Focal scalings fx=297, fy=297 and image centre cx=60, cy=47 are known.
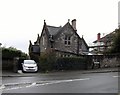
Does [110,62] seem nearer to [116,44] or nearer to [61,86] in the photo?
[116,44]

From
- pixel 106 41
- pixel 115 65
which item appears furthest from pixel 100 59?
pixel 106 41

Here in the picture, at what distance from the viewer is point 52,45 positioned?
54438mm

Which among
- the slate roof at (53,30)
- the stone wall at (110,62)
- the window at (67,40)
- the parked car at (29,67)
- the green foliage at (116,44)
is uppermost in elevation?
the slate roof at (53,30)

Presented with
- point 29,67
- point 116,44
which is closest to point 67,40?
point 116,44

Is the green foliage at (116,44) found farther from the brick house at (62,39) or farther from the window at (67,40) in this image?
the window at (67,40)

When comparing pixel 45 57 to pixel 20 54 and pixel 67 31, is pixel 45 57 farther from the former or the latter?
pixel 67 31

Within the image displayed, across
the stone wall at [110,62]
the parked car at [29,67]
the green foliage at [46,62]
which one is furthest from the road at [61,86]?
the stone wall at [110,62]

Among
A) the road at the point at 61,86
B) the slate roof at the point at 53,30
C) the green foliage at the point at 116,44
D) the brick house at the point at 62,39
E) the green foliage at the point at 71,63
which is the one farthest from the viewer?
the slate roof at the point at 53,30

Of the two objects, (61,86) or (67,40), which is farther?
(67,40)

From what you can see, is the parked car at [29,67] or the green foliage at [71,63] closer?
the parked car at [29,67]

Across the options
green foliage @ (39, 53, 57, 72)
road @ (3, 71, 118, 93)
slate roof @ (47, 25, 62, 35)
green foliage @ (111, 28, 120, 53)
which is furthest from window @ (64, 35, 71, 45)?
road @ (3, 71, 118, 93)

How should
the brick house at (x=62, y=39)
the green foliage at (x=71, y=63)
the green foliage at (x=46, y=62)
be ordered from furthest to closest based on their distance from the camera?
the brick house at (x=62, y=39) → the green foliage at (x=71, y=63) → the green foliage at (x=46, y=62)

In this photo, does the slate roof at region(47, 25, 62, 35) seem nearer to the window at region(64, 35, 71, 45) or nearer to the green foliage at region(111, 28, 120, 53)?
the window at region(64, 35, 71, 45)

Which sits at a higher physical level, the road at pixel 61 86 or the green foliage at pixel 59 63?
the green foliage at pixel 59 63
